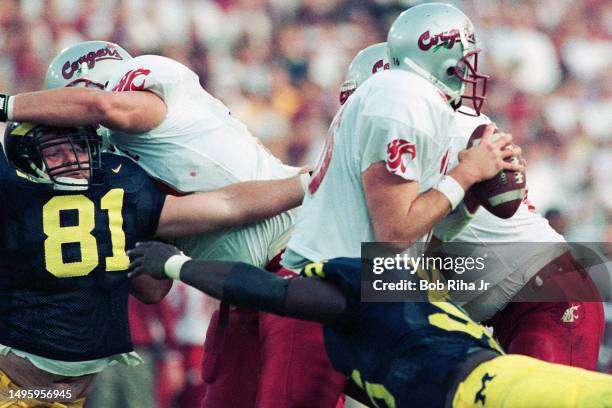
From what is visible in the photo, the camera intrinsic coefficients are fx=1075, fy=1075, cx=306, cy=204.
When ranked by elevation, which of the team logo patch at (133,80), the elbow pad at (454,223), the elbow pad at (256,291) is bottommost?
the elbow pad at (256,291)

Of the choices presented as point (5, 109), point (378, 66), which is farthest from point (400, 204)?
point (378, 66)

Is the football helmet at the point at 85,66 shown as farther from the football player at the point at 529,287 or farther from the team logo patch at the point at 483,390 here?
the team logo patch at the point at 483,390

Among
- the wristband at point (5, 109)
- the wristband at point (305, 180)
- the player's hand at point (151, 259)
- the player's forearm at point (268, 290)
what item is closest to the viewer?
the player's forearm at point (268, 290)

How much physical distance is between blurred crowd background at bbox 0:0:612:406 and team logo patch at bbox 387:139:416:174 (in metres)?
3.47

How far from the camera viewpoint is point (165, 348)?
16.1ft

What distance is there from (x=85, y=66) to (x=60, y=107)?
0.54 m

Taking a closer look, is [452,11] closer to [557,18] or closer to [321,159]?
[321,159]

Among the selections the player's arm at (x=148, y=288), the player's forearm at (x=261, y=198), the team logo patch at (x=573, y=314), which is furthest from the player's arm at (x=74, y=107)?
the team logo patch at (x=573, y=314)

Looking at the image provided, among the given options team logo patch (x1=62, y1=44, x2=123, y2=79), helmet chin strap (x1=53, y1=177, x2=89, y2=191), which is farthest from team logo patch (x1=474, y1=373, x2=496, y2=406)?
team logo patch (x1=62, y1=44, x2=123, y2=79)

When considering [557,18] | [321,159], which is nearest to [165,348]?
[321,159]

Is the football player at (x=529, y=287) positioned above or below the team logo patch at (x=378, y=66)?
below

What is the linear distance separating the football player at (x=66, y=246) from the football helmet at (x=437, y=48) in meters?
0.81

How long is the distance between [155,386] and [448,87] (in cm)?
222

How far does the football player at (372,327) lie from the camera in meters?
2.60
